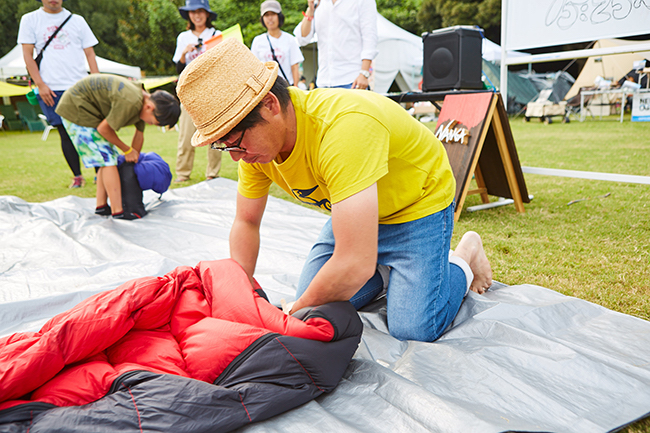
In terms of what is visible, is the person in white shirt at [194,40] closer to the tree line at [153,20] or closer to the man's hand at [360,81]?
the man's hand at [360,81]

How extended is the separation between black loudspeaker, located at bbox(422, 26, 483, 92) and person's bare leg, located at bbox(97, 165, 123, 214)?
2.49m

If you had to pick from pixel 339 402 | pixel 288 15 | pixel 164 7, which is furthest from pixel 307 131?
pixel 164 7

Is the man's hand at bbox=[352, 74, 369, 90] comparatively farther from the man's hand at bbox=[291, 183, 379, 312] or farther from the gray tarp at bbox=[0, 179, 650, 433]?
the man's hand at bbox=[291, 183, 379, 312]

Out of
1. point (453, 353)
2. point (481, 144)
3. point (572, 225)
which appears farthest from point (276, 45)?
point (453, 353)

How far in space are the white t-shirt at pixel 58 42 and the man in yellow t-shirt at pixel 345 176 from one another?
3431 millimetres

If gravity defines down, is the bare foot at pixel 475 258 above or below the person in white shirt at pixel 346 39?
below

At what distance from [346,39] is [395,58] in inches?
420

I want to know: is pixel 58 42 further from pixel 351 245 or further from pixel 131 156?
pixel 351 245

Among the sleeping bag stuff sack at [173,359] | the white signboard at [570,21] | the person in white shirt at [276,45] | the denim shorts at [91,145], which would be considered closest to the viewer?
the sleeping bag stuff sack at [173,359]

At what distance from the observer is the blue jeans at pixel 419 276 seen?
5.37ft

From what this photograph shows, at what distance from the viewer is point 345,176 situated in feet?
4.10

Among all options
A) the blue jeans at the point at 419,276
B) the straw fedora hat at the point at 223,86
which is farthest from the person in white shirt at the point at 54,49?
the blue jeans at the point at 419,276

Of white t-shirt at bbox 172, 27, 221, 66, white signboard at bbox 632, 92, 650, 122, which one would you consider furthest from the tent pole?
white signboard at bbox 632, 92, 650, 122

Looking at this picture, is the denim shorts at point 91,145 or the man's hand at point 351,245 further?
the denim shorts at point 91,145
